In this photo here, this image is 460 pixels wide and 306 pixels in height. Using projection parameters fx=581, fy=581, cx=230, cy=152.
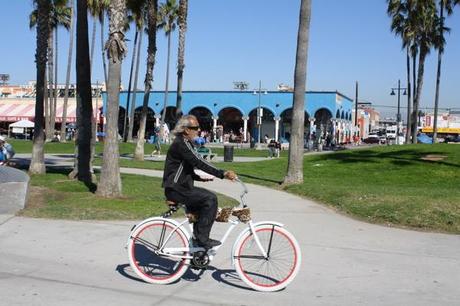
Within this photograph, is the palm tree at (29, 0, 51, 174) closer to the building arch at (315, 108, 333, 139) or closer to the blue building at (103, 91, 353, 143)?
the blue building at (103, 91, 353, 143)

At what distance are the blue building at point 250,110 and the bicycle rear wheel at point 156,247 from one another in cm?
5217

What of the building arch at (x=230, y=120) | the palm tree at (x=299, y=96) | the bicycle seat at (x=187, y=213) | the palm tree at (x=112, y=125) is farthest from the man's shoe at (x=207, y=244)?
the building arch at (x=230, y=120)

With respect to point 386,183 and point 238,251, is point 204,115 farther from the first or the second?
point 238,251

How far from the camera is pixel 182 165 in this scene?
6098mm

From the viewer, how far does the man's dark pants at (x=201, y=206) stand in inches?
236

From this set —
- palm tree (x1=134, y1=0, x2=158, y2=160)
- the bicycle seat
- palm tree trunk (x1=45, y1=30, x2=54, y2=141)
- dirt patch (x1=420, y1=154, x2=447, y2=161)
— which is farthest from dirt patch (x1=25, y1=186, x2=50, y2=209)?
palm tree trunk (x1=45, y1=30, x2=54, y2=141)

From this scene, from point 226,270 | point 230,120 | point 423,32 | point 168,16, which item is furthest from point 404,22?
point 226,270

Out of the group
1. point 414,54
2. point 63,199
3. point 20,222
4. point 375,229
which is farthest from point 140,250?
point 414,54

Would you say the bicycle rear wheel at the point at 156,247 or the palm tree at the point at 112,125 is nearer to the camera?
the bicycle rear wheel at the point at 156,247

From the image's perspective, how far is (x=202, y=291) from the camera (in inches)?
231

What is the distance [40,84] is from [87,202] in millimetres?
6237

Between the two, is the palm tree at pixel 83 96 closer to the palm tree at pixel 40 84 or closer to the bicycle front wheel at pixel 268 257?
the palm tree at pixel 40 84

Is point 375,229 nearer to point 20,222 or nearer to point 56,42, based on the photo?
point 20,222

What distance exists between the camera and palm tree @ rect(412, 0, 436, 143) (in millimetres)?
41500
